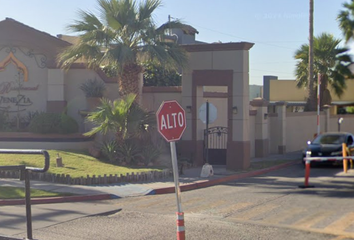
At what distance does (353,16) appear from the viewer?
3544cm

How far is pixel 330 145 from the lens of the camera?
858 inches

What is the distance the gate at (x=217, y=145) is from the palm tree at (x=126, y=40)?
11.3 feet

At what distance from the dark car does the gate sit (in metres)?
3.44

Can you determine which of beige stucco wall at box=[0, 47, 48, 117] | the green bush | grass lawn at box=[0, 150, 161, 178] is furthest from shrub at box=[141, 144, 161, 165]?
beige stucco wall at box=[0, 47, 48, 117]

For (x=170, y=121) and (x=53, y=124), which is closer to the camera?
(x=170, y=121)

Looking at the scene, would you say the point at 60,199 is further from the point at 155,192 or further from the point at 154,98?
the point at 154,98

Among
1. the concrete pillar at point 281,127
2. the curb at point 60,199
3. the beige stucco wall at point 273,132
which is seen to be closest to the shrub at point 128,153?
the curb at point 60,199

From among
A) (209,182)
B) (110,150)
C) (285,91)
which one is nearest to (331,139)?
(209,182)

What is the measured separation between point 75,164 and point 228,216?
8.11 metres

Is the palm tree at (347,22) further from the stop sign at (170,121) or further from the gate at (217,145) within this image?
the stop sign at (170,121)

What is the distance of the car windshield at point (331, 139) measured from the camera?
22234 millimetres

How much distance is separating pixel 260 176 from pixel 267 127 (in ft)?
23.9

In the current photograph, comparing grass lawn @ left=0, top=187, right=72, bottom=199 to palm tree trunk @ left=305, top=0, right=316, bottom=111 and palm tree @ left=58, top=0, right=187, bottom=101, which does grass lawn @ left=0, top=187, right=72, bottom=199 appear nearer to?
palm tree @ left=58, top=0, right=187, bottom=101

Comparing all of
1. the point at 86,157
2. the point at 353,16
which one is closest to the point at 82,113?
the point at 86,157
